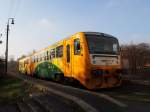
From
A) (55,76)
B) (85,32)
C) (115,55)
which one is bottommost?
(55,76)

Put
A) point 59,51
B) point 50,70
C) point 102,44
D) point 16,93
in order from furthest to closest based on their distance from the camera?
point 50,70
point 59,51
point 16,93
point 102,44

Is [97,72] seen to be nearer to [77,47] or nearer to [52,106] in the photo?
[77,47]

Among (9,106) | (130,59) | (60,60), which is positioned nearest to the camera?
(9,106)

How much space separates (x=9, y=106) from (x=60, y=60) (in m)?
5.33

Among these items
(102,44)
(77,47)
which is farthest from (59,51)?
(102,44)

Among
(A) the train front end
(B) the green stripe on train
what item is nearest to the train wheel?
(B) the green stripe on train

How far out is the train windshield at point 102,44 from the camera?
13548mm

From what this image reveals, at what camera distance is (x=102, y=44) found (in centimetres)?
1398

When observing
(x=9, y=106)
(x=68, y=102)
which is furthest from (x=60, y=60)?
(x=68, y=102)

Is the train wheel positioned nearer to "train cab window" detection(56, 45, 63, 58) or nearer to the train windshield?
"train cab window" detection(56, 45, 63, 58)

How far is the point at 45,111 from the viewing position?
30.3 ft

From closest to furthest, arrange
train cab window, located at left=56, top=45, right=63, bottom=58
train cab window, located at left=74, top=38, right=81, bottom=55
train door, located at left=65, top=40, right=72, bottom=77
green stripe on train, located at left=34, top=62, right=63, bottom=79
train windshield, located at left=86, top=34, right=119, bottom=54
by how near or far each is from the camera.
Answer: train windshield, located at left=86, top=34, right=119, bottom=54 → train cab window, located at left=74, top=38, right=81, bottom=55 → train door, located at left=65, top=40, right=72, bottom=77 → train cab window, located at left=56, top=45, right=63, bottom=58 → green stripe on train, located at left=34, top=62, right=63, bottom=79

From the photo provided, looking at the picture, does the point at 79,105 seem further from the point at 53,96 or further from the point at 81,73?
the point at 81,73

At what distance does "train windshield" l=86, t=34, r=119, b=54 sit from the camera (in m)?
13.5
